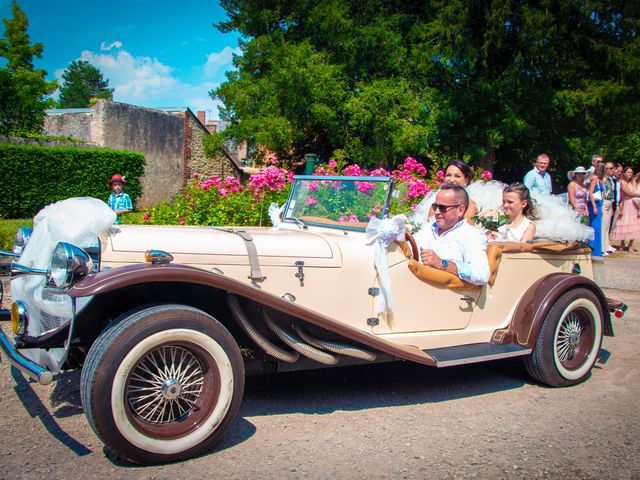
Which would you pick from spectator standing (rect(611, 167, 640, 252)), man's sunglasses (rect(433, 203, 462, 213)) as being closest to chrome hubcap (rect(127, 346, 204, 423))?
man's sunglasses (rect(433, 203, 462, 213))

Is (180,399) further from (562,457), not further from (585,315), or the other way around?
(585,315)

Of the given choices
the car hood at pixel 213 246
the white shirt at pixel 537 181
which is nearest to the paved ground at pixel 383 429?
the car hood at pixel 213 246

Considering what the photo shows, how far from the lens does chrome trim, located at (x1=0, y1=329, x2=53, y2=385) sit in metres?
2.58

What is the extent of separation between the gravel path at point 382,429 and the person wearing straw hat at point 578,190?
13.1 ft

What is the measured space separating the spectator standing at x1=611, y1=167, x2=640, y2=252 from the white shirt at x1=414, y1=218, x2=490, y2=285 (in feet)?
25.4

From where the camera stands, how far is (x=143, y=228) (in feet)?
11.2

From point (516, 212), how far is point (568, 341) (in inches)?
44.3

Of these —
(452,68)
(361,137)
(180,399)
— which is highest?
(452,68)

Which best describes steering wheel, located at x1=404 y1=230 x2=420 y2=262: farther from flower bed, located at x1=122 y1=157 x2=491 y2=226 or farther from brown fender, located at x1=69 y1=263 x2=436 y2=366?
flower bed, located at x1=122 y1=157 x2=491 y2=226

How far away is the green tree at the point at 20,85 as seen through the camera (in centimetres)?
1917

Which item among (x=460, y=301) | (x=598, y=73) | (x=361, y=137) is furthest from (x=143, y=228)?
(x=598, y=73)

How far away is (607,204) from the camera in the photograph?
9.56 meters

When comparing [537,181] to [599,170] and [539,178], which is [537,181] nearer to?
[539,178]

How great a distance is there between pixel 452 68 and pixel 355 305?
45.0 feet
